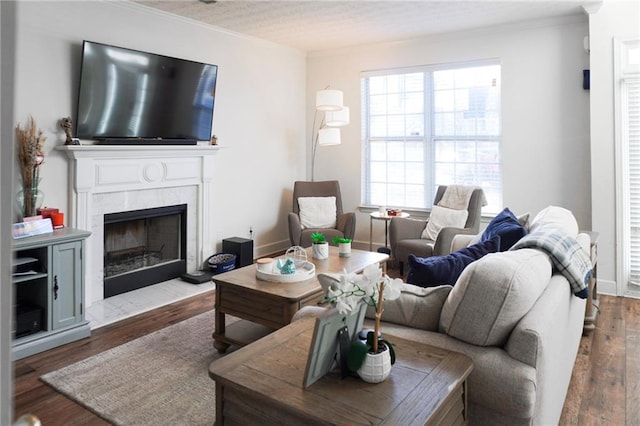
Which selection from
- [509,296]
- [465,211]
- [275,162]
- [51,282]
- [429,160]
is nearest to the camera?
[509,296]

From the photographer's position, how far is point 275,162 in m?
5.99

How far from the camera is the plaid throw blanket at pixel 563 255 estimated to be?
2.14 m

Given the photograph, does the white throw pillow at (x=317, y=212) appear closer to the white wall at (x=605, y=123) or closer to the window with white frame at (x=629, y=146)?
the white wall at (x=605, y=123)

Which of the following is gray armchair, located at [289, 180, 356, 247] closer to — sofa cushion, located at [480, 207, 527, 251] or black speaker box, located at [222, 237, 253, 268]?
black speaker box, located at [222, 237, 253, 268]

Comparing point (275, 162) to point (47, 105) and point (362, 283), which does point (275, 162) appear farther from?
point (362, 283)

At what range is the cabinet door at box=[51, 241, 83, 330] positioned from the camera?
3148 mm

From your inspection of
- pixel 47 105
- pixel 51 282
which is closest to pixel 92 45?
pixel 47 105

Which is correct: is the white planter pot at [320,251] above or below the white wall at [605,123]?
below

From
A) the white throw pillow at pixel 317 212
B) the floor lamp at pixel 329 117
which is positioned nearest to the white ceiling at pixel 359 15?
the floor lamp at pixel 329 117

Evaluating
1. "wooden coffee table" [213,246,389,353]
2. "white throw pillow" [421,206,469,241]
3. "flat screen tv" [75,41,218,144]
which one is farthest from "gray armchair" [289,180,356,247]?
"wooden coffee table" [213,246,389,353]

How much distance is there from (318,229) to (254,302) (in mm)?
2552

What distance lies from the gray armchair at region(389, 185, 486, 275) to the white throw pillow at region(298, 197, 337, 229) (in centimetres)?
88

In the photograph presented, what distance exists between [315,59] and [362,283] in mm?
5359

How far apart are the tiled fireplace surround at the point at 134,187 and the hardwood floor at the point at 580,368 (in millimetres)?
787
